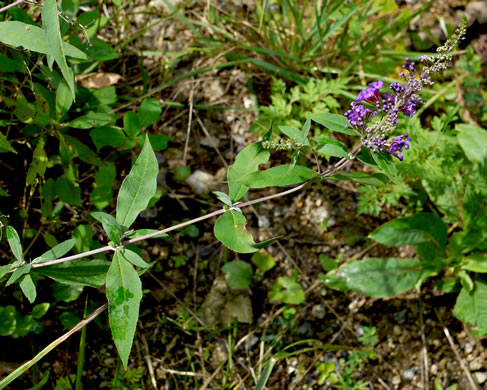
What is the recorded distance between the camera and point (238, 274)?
8.92 feet

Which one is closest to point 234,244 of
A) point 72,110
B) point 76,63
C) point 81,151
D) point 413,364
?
point 81,151

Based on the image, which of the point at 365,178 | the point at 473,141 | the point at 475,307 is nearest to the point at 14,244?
the point at 365,178

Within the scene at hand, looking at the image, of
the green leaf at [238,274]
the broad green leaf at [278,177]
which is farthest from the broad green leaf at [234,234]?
the green leaf at [238,274]

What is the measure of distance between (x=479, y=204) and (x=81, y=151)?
8.10 ft

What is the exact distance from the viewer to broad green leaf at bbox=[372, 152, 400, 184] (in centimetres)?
156

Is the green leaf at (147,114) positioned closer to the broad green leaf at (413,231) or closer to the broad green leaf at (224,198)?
the broad green leaf at (224,198)

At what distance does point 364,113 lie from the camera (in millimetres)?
1562

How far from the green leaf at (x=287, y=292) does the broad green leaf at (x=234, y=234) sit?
114 centimetres

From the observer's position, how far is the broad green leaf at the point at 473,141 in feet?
9.41

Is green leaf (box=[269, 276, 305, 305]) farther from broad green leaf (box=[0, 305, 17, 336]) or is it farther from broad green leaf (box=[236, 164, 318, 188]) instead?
broad green leaf (box=[0, 305, 17, 336])

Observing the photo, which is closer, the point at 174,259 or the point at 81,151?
the point at 81,151

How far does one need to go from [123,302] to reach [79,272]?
351mm

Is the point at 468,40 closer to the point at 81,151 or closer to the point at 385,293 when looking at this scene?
the point at 385,293

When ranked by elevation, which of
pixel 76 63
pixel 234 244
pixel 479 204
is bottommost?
pixel 479 204
